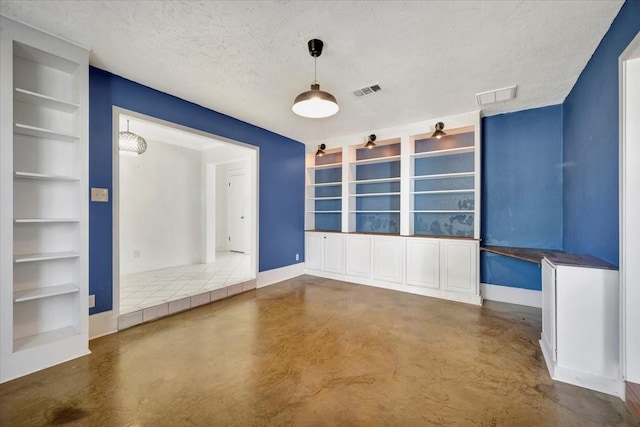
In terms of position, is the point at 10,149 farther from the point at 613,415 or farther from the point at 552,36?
the point at 613,415

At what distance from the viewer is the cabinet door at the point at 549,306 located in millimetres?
1978

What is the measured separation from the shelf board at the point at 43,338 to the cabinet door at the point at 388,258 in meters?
3.69

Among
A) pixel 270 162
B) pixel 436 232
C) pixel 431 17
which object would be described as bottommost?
pixel 436 232

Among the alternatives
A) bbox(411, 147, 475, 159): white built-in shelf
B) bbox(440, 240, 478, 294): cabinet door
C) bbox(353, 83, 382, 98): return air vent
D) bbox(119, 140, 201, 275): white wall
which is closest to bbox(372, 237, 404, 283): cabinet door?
bbox(440, 240, 478, 294): cabinet door

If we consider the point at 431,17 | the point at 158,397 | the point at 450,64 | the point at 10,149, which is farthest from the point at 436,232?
the point at 10,149

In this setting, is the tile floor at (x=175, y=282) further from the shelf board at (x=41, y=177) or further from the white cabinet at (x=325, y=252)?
the shelf board at (x=41, y=177)

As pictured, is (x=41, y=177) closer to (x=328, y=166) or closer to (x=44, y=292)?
(x=44, y=292)

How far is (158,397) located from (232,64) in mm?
2702

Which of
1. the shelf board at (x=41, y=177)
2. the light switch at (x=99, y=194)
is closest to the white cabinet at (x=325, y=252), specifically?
the light switch at (x=99, y=194)

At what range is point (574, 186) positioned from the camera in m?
2.83

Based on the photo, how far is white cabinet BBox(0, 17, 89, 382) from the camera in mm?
2078

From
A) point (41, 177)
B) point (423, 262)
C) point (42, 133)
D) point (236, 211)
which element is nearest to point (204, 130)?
point (42, 133)

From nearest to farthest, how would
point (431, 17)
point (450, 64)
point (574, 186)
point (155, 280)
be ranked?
point (431, 17) < point (450, 64) < point (574, 186) < point (155, 280)

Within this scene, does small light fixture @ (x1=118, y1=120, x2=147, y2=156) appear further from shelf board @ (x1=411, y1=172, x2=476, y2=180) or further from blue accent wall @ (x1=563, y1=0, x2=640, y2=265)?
blue accent wall @ (x1=563, y1=0, x2=640, y2=265)
